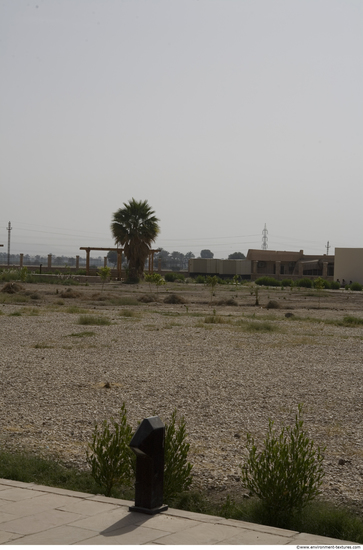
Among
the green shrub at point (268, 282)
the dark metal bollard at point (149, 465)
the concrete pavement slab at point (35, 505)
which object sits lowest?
the concrete pavement slab at point (35, 505)

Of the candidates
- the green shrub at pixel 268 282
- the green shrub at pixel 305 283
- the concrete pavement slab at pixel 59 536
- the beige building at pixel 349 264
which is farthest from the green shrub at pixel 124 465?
the beige building at pixel 349 264

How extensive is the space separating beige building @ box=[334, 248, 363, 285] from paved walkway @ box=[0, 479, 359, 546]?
65.7 metres

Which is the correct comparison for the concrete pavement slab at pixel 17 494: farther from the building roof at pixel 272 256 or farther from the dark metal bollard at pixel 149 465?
the building roof at pixel 272 256

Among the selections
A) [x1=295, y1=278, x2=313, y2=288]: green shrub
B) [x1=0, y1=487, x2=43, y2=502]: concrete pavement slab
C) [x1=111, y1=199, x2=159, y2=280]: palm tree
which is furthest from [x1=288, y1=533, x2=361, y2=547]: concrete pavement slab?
[x1=295, y1=278, x2=313, y2=288]: green shrub

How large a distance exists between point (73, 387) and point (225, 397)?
8.01 feet

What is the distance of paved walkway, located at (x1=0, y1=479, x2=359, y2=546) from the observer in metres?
3.66

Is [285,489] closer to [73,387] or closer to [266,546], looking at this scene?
[266,546]

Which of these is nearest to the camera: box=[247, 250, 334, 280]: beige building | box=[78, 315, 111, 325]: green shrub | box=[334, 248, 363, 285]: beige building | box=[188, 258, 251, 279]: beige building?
box=[78, 315, 111, 325]: green shrub

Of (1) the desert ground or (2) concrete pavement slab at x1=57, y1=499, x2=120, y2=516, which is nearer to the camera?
(2) concrete pavement slab at x1=57, y1=499, x2=120, y2=516

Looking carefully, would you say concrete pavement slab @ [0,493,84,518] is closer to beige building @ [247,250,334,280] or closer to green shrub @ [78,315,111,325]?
green shrub @ [78,315,111,325]

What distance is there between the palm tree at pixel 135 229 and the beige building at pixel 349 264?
2504 centimetres

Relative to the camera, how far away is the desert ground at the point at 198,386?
260 inches

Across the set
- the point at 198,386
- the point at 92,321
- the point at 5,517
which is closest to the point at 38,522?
the point at 5,517

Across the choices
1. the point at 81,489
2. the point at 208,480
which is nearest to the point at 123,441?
the point at 81,489
